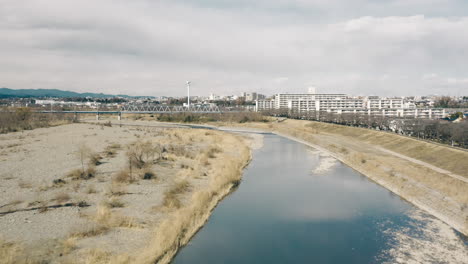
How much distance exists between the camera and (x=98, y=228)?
15.1 meters

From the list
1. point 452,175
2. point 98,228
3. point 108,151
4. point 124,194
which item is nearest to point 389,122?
point 452,175

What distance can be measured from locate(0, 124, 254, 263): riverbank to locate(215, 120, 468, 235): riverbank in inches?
555

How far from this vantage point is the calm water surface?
1496 cm

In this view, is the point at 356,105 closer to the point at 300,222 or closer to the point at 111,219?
the point at 300,222

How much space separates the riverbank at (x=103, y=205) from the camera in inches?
522

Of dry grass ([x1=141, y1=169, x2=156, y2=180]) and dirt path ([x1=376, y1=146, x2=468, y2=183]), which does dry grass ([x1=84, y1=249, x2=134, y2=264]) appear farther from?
dirt path ([x1=376, y1=146, x2=468, y2=183])

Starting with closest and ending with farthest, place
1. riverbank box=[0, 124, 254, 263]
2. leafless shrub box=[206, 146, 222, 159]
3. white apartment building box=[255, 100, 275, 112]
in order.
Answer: riverbank box=[0, 124, 254, 263]
leafless shrub box=[206, 146, 222, 159]
white apartment building box=[255, 100, 275, 112]

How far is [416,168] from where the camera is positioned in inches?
1243

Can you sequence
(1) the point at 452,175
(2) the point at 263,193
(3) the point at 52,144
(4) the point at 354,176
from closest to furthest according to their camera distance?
1. (2) the point at 263,193
2. (1) the point at 452,175
3. (4) the point at 354,176
4. (3) the point at 52,144

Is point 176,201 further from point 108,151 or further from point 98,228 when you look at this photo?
point 108,151

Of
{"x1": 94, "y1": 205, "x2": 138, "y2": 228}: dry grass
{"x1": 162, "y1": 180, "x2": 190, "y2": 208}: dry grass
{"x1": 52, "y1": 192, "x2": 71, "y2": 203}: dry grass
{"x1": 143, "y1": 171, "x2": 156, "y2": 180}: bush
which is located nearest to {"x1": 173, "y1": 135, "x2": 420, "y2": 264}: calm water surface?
{"x1": 162, "y1": 180, "x2": 190, "y2": 208}: dry grass

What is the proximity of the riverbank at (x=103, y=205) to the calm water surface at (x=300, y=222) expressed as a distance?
1.39 meters

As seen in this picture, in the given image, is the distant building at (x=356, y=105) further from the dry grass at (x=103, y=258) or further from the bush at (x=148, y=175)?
the dry grass at (x=103, y=258)

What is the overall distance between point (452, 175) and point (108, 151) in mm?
36200
